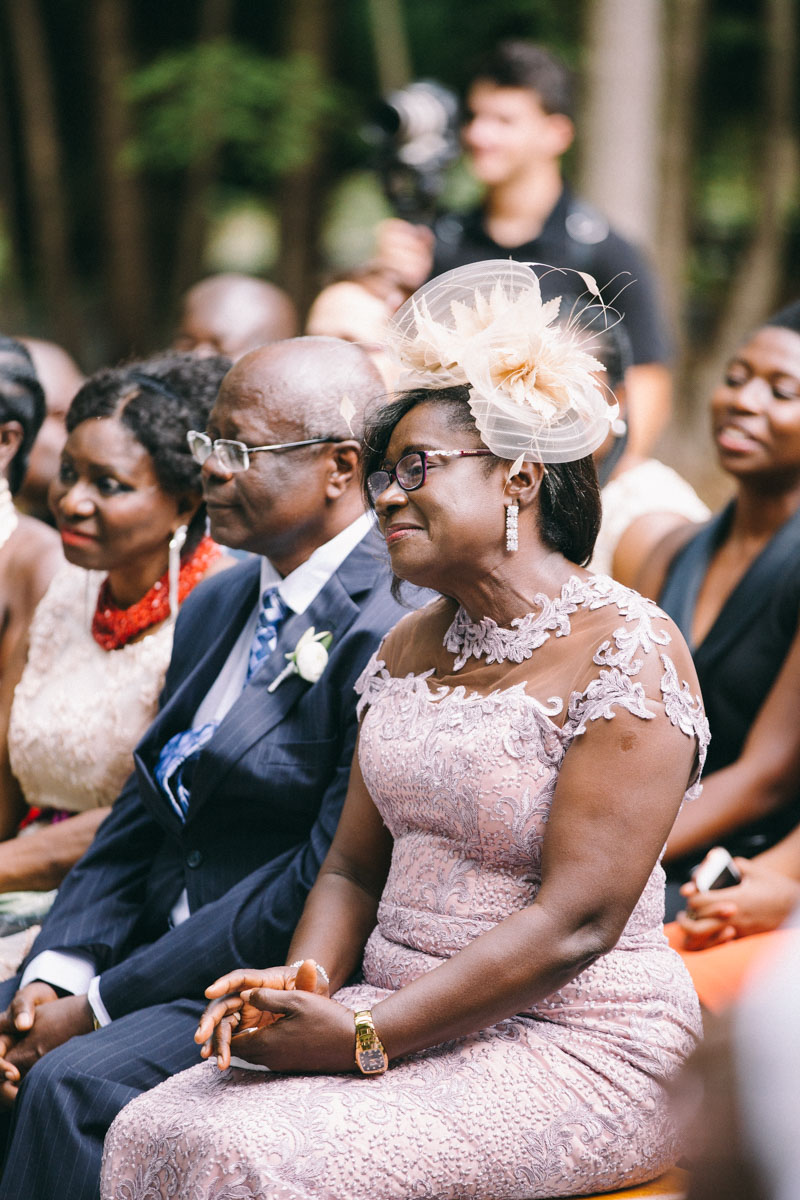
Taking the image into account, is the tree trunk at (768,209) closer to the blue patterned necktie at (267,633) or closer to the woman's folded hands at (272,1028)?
the blue patterned necktie at (267,633)

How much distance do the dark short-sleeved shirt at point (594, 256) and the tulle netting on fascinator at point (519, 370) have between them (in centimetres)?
264

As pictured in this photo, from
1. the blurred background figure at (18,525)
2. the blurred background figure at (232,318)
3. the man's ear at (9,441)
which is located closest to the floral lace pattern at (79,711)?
the blurred background figure at (18,525)

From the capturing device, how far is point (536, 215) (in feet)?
16.9

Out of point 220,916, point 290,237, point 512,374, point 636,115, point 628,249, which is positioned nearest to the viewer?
point 512,374

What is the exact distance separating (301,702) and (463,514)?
2.10 feet

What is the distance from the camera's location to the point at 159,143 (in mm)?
10711

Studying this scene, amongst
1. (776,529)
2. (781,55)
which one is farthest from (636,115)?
(776,529)

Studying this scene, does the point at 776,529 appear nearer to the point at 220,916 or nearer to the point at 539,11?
the point at 220,916

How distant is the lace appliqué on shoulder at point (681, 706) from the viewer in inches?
84.3

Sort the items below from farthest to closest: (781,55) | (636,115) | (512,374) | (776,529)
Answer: (781,55) → (636,115) → (776,529) → (512,374)

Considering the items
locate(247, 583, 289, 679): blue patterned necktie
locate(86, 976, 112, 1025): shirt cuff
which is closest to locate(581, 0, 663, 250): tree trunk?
locate(247, 583, 289, 679): blue patterned necktie

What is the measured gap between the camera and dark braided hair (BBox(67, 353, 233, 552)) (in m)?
3.49

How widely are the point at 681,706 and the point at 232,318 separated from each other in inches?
141

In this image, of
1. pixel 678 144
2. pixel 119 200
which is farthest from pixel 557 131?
pixel 119 200
